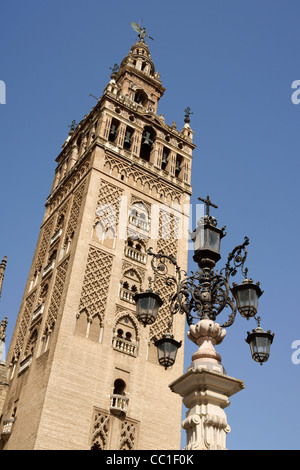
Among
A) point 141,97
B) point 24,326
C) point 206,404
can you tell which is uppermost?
point 141,97

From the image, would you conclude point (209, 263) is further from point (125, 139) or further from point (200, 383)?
Result: point (125, 139)

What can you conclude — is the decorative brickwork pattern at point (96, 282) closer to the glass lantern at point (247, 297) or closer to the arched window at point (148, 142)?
the arched window at point (148, 142)

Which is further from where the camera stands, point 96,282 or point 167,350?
point 96,282

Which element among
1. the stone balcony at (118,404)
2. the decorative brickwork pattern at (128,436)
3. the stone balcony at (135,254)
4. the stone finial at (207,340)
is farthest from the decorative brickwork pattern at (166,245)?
the stone finial at (207,340)

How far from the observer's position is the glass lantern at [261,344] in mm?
6977

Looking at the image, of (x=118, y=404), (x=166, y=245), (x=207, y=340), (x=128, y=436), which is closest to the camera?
(x=207, y=340)

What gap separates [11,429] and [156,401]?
15.5 ft

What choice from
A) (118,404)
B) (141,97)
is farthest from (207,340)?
(141,97)

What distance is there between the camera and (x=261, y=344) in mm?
6980

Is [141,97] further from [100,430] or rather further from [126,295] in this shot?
[100,430]

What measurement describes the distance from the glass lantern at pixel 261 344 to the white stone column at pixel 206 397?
0.69 m

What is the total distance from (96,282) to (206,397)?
12.8 m

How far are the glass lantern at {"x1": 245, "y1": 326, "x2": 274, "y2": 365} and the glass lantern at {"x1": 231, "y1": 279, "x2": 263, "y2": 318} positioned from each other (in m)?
0.27

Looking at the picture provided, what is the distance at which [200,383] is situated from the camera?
613 centimetres
